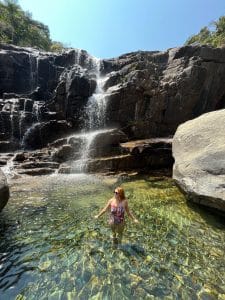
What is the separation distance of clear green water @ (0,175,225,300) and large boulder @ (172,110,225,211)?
1.13 m

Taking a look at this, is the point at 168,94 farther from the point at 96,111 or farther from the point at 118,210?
the point at 118,210

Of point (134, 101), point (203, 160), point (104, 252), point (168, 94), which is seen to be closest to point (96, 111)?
point (134, 101)

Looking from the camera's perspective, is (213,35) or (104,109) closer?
(104,109)

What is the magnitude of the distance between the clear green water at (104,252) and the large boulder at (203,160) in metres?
1.13

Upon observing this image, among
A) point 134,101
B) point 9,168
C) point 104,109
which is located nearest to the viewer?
point 9,168

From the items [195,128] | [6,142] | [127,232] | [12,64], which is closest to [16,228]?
[127,232]

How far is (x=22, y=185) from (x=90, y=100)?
1530 cm

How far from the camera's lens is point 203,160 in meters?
11.1

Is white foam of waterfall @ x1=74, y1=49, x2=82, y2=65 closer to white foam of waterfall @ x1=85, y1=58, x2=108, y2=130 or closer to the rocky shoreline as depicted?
the rocky shoreline

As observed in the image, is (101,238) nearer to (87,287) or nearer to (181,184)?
(87,287)

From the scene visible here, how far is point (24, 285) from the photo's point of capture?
6047mm

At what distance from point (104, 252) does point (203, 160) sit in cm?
607

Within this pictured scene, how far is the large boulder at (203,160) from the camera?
10.2 metres

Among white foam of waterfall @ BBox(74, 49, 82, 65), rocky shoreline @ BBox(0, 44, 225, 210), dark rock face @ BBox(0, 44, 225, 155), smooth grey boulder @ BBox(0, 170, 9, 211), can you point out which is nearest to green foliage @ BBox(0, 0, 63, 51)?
white foam of waterfall @ BBox(74, 49, 82, 65)
